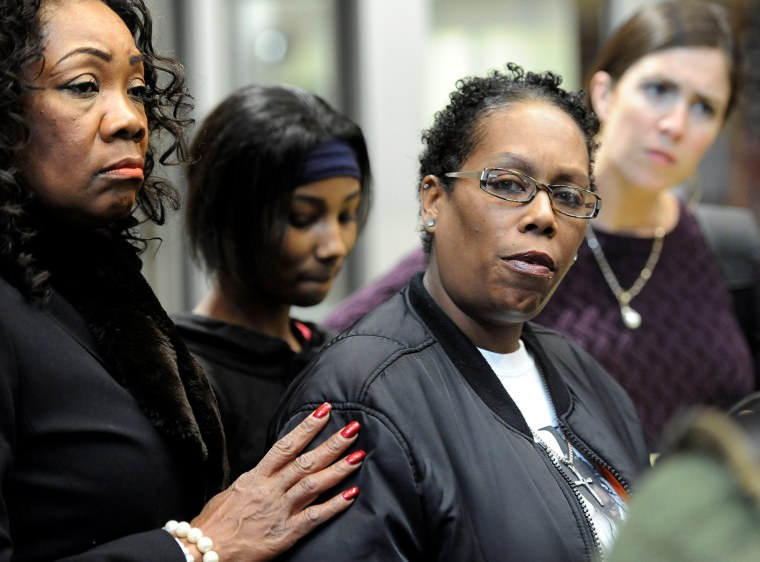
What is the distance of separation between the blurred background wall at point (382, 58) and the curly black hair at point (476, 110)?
13.7 feet

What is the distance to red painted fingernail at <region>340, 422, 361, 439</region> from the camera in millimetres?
1973

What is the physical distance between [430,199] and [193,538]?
2.72 feet

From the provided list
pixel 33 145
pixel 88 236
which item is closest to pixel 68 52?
pixel 33 145

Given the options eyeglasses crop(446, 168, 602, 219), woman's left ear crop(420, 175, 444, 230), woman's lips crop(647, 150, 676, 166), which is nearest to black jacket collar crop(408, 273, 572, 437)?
woman's left ear crop(420, 175, 444, 230)

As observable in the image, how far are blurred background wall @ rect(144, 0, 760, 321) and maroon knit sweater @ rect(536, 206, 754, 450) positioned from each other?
2.99 meters

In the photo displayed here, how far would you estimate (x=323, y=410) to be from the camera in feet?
6.61

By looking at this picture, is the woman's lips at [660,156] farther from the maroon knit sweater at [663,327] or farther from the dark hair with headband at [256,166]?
the dark hair with headband at [256,166]

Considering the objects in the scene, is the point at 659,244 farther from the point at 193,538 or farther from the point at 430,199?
the point at 193,538

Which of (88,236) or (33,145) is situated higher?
(33,145)

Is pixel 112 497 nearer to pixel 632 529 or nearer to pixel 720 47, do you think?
pixel 632 529

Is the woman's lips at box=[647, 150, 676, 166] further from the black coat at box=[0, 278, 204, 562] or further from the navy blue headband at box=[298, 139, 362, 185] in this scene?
the black coat at box=[0, 278, 204, 562]

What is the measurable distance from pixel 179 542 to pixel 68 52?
86 cm

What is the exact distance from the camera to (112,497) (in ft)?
6.07

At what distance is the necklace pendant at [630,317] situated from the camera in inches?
132
